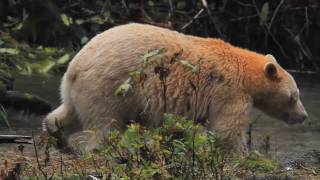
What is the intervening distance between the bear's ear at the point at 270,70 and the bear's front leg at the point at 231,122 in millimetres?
482

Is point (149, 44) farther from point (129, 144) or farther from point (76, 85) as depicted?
point (129, 144)

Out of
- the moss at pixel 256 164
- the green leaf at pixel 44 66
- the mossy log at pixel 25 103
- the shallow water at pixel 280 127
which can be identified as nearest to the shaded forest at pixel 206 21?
the shallow water at pixel 280 127

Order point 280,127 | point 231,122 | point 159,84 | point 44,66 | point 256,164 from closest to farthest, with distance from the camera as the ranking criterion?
point 256,164, point 159,84, point 231,122, point 44,66, point 280,127

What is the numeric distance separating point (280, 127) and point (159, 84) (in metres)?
2.93

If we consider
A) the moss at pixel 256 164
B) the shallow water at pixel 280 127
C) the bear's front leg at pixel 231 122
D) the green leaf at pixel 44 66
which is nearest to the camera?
the moss at pixel 256 164

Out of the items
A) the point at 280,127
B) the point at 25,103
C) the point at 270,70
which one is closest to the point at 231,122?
the point at 270,70

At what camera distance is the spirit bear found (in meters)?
6.68

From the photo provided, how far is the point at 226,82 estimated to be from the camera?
7062 millimetres

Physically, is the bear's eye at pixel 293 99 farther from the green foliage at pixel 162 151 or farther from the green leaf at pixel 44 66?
the green foliage at pixel 162 151

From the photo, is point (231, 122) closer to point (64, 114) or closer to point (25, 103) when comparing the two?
point (64, 114)

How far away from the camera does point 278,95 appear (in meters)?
7.67

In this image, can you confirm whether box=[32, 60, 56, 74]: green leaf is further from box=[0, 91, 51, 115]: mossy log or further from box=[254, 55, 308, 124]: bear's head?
box=[254, 55, 308, 124]: bear's head

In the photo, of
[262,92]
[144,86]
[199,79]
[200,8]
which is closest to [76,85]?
[144,86]

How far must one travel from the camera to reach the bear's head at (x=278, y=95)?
7.48m
